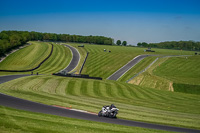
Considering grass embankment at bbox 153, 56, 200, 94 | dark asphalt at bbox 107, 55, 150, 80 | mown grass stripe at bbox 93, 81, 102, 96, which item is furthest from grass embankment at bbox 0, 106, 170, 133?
dark asphalt at bbox 107, 55, 150, 80

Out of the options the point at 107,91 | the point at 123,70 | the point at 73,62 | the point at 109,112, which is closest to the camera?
the point at 109,112

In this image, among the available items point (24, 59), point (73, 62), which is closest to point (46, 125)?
point (73, 62)

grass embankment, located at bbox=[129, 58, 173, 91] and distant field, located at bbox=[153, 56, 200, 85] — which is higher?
distant field, located at bbox=[153, 56, 200, 85]

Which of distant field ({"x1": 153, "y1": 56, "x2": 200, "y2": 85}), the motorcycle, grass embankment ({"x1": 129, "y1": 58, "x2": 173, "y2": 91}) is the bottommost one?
grass embankment ({"x1": 129, "y1": 58, "x2": 173, "y2": 91})

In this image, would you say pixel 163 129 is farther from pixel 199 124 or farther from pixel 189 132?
pixel 199 124

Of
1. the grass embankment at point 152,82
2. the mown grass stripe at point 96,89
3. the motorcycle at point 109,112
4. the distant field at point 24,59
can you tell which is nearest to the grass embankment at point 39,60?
the distant field at point 24,59

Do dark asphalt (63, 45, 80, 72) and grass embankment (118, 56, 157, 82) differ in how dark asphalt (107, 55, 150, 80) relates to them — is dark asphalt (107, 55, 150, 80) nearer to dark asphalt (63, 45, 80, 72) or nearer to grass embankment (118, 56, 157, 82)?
grass embankment (118, 56, 157, 82)

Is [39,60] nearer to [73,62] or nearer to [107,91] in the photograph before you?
[73,62]

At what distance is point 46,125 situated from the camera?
16109 mm

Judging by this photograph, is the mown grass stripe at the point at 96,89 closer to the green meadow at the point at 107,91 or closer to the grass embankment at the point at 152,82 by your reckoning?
the green meadow at the point at 107,91

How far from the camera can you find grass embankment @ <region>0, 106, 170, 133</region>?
14875mm

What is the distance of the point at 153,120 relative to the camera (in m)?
23.0

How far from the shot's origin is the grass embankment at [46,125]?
48.8 feet

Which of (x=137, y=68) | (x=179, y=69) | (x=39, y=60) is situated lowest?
(x=137, y=68)
